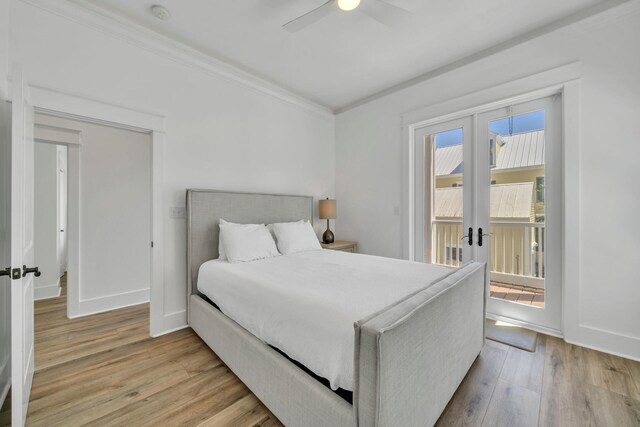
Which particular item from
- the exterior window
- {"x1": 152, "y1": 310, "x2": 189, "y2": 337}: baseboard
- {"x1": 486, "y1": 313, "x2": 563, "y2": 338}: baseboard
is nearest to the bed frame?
{"x1": 152, "y1": 310, "x2": 189, "y2": 337}: baseboard

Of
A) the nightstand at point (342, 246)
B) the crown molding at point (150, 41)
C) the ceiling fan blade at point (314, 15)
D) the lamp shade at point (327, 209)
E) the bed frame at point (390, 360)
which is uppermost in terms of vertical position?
the crown molding at point (150, 41)

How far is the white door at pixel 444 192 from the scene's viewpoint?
2.97m

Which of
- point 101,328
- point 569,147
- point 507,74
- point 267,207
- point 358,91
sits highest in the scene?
point 358,91

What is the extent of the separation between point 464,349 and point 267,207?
7.87ft

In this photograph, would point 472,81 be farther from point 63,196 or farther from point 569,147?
point 63,196

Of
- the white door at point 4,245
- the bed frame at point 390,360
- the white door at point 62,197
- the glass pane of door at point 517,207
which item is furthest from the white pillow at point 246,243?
the white door at point 62,197

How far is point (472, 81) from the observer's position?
2840mm

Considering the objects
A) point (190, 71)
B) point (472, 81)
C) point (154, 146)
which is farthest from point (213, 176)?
point (472, 81)

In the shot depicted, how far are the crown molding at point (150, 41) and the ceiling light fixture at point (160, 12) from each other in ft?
0.85

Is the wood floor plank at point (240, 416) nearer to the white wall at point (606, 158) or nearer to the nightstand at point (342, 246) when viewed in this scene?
the nightstand at point (342, 246)

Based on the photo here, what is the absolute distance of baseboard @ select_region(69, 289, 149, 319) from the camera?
291 cm

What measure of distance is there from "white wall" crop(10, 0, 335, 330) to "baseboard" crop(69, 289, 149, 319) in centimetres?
115

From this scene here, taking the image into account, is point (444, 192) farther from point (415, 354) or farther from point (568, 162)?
point (415, 354)

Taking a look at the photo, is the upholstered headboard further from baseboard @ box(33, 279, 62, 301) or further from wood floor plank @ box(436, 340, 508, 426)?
baseboard @ box(33, 279, 62, 301)
